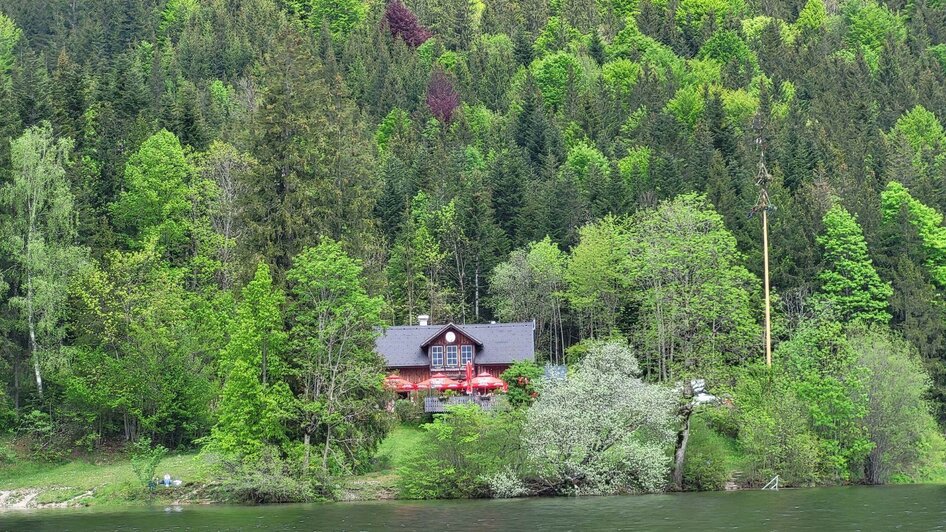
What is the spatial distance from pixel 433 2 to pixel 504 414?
15140cm

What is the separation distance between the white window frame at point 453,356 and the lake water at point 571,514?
73.9 ft

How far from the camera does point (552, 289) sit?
8512 cm

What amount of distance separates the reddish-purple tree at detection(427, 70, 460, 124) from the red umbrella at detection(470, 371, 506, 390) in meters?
73.7

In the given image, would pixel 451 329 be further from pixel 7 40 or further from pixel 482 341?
pixel 7 40

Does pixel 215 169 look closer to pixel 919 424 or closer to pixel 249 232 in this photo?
pixel 249 232

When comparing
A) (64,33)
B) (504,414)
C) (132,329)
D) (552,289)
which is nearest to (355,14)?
(64,33)

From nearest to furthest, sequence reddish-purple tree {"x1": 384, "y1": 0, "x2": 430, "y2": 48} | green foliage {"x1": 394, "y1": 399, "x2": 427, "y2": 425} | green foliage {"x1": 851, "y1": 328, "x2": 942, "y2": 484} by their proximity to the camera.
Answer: green foliage {"x1": 851, "y1": 328, "x2": 942, "y2": 484}, green foliage {"x1": 394, "y1": 399, "x2": 427, "y2": 425}, reddish-purple tree {"x1": 384, "y1": 0, "x2": 430, "y2": 48}

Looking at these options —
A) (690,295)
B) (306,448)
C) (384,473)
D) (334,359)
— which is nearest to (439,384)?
(384,473)

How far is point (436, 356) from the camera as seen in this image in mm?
74438

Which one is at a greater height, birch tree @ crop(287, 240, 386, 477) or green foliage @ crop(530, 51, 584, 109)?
green foliage @ crop(530, 51, 584, 109)

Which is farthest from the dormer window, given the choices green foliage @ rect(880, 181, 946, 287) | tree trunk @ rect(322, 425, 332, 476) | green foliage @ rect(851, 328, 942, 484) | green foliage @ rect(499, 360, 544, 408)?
green foliage @ rect(880, 181, 946, 287)

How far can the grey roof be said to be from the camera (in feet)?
242

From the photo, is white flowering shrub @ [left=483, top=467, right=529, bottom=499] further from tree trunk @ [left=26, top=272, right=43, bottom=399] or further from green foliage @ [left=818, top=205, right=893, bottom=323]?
green foliage @ [left=818, top=205, right=893, bottom=323]

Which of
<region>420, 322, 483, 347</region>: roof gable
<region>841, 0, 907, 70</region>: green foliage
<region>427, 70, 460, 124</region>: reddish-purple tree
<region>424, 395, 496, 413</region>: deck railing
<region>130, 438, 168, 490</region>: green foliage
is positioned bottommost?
<region>130, 438, 168, 490</region>: green foliage
